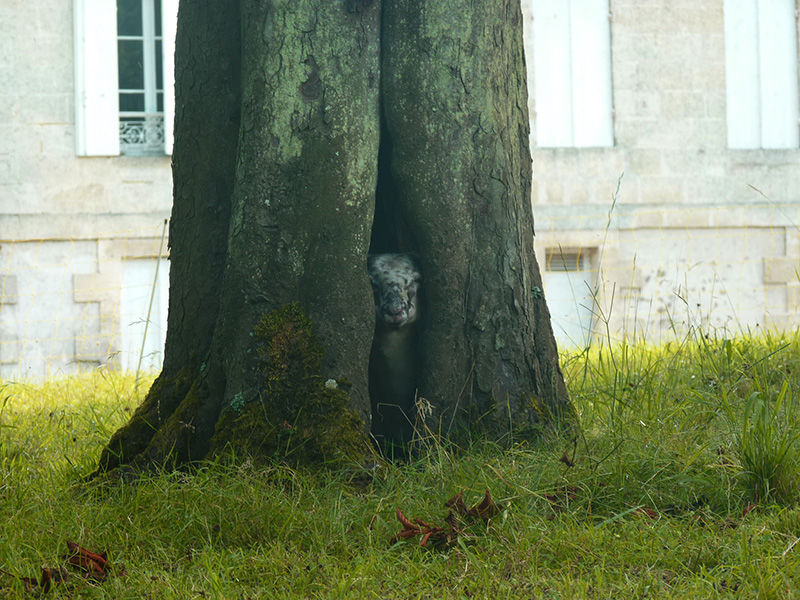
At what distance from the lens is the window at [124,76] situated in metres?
11.1

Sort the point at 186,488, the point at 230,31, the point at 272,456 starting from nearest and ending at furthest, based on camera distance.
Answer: the point at 186,488 → the point at 272,456 → the point at 230,31

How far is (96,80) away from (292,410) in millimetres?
9174

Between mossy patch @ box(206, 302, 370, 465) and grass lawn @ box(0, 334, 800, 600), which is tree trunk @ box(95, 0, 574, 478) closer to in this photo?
mossy patch @ box(206, 302, 370, 465)

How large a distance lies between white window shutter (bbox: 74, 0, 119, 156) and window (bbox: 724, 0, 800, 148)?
846cm

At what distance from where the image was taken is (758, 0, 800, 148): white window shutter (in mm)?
12586

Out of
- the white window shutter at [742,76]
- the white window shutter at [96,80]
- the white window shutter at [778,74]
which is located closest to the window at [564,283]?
the white window shutter at [742,76]

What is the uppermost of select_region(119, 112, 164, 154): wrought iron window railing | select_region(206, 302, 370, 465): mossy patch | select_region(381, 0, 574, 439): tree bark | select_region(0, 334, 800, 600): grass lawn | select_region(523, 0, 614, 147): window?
select_region(523, 0, 614, 147): window

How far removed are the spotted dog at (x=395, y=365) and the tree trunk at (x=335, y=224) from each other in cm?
8

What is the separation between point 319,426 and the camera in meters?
3.25

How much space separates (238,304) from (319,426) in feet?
1.84

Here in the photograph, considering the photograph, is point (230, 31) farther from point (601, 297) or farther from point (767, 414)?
point (601, 297)

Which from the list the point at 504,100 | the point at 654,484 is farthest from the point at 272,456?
the point at 504,100

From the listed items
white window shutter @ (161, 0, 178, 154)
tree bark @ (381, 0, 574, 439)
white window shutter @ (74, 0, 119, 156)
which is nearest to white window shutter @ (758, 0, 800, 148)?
white window shutter @ (161, 0, 178, 154)

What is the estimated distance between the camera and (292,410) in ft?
10.8
